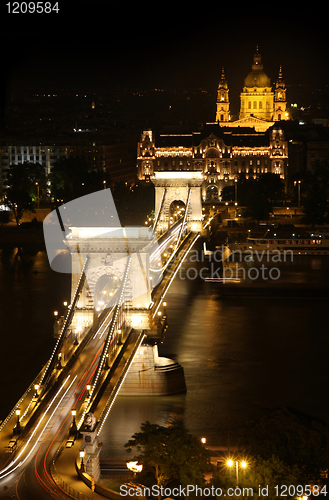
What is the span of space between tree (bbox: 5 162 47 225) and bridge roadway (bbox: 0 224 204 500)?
32079 millimetres

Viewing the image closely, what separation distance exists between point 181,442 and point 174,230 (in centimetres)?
2380

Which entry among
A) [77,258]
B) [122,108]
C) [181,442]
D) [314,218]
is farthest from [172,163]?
[122,108]

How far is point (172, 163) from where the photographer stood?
6581 cm

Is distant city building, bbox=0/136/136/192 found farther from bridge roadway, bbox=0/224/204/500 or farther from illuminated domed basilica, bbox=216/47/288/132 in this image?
bridge roadway, bbox=0/224/204/500

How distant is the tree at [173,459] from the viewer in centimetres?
1135

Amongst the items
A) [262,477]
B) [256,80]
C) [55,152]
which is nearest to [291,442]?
[262,477]

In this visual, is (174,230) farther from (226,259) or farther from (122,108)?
(122,108)

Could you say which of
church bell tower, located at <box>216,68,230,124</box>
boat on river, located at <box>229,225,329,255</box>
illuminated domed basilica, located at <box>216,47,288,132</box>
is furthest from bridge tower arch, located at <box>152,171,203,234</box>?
church bell tower, located at <box>216,68,230,124</box>

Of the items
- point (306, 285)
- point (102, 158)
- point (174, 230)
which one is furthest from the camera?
point (102, 158)

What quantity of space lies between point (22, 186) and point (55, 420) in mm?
38744

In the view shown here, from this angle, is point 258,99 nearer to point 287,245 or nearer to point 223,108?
point 223,108

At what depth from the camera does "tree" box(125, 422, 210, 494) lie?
37.2 feet

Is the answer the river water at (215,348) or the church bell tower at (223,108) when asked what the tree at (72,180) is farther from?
the church bell tower at (223,108)

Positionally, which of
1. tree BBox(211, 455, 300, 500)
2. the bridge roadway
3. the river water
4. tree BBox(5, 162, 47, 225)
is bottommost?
the river water
